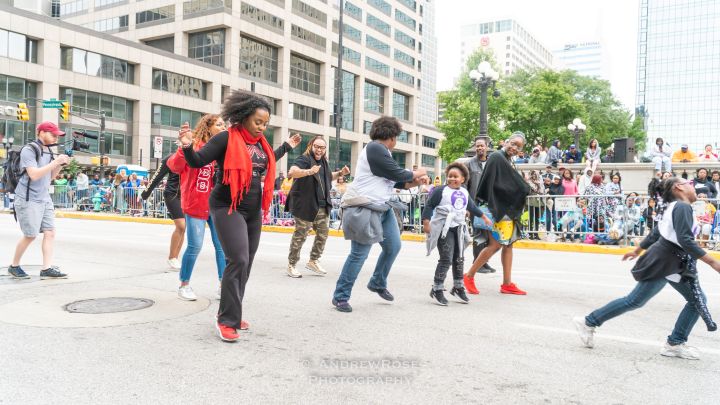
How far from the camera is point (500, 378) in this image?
3.70 meters

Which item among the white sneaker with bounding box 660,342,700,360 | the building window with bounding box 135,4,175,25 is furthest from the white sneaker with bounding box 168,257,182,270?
the building window with bounding box 135,4,175,25

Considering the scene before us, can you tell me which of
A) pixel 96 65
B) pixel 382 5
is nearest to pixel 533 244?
pixel 96 65

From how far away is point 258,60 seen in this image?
5484cm

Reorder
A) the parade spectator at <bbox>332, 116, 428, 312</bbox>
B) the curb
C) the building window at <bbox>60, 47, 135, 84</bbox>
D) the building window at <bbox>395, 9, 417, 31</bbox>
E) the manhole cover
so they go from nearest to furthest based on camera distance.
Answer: the manhole cover → the parade spectator at <bbox>332, 116, 428, 312</bbox> → the curb → the building window at <bbox>60, 47, 135, 84</bbox> → the building window at <bbox>395, 9, 417, 31</bbox>

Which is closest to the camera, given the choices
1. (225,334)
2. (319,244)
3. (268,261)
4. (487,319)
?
(225,334)

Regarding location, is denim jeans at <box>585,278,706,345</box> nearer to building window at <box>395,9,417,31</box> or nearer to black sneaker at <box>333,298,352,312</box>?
black sneaker at <box>333,298,352,312</box>

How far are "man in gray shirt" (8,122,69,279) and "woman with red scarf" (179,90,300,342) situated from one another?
286 cm

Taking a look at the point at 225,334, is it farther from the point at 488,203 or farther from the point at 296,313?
the point at 488,203

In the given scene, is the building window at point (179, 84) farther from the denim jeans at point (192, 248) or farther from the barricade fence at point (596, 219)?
the denim jeans at point (192, 248)

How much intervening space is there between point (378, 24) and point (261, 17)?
21550 mm

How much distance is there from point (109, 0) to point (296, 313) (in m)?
61.4

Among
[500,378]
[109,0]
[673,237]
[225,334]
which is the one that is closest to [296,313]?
[225,334]

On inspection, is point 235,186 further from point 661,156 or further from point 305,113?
point 305,113

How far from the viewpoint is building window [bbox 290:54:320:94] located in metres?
58.6
